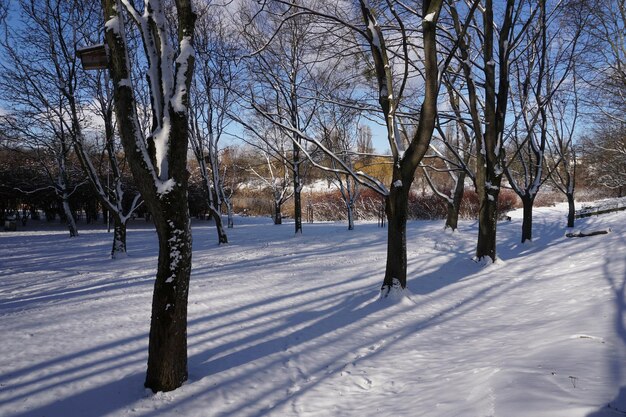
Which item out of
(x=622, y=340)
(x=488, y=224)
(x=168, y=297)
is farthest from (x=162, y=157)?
(x=488, y=224)

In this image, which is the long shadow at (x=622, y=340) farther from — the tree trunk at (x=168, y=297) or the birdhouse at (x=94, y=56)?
the birdhouse at (x=94, y=56)

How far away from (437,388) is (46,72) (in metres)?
15.1

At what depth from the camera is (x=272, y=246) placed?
1270cm

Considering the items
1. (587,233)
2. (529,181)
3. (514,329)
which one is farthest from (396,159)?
(529,181)

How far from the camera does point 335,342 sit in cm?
429

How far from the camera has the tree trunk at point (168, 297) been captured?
10.1ft

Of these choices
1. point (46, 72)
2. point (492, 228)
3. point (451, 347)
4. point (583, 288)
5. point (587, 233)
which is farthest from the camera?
point (46, 72)

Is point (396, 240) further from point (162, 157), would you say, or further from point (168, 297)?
point (162, 157)

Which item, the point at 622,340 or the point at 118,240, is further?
the point at 118,240

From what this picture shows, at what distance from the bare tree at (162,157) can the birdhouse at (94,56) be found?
0.24 m

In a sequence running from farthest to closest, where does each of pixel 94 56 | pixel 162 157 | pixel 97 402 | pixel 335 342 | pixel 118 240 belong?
pixel 118 240 < pixel 335 342 < pixel 94 56 < pixel 162 157 < pixel 97 402

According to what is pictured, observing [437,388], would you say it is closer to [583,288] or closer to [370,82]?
[583,288]

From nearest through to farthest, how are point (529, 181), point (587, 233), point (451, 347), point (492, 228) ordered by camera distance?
point (451, 347)
point (492, 228)
point (587, 233)
point (529, 181)

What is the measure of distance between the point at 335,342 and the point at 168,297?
6.83 ft
